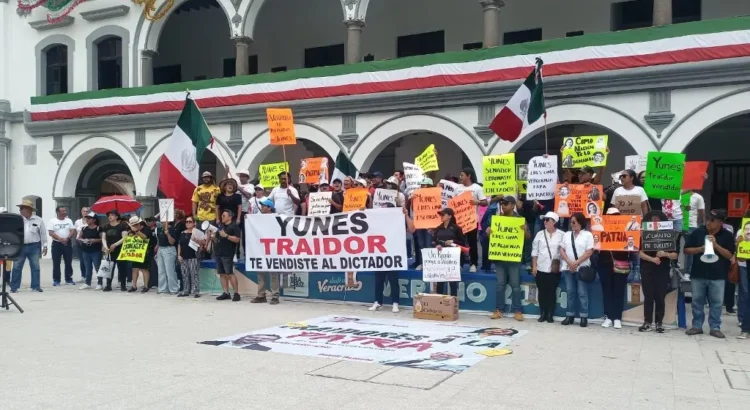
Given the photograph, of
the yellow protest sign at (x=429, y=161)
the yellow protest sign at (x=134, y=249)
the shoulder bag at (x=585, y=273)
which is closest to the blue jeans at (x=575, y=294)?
the shoulder bag at (x=585, y=273)

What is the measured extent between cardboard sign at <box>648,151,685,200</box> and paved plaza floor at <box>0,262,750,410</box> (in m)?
2.19

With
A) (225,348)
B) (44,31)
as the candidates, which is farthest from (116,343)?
(44,31)

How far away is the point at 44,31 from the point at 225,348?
19622mm

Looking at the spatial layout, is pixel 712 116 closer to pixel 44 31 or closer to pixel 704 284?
pixel 704 284

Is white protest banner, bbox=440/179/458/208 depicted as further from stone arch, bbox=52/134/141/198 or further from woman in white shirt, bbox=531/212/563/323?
stone arch, bbox=52/134/141/198

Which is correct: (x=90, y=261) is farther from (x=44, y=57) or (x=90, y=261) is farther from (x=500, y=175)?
(x=44, y=57)

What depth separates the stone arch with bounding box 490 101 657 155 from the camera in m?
14.2

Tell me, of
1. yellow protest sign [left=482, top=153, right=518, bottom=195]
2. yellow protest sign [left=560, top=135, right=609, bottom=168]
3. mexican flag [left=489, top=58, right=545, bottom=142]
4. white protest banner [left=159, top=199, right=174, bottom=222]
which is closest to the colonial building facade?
mexican flag [left=489, top=58, right=545, bottom=142]

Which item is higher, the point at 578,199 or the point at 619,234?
the point at 578,199

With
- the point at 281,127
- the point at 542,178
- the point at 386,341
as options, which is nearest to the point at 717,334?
the point at 542,178

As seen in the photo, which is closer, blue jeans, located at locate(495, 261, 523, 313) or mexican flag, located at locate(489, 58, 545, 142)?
blue jeans, located at locate(495, 261, 523, 313)

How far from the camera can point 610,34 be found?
14.6m

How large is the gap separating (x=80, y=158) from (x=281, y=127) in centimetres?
1137

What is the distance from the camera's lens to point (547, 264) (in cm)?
1041
